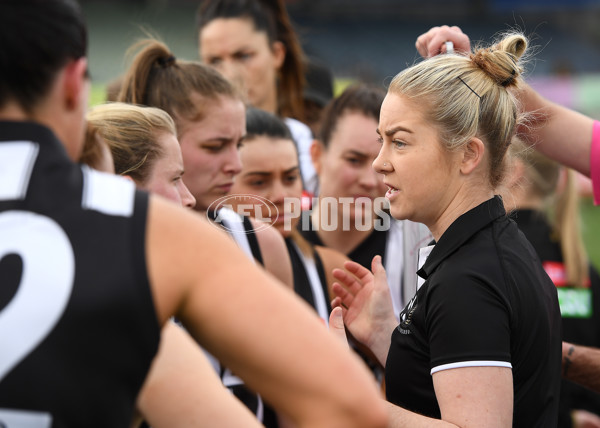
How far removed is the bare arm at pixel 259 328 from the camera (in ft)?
3.77

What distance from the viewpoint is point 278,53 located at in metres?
4.88

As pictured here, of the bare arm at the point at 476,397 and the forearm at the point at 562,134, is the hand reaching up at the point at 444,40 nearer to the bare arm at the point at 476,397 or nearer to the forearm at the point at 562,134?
the forearm at the point at 562,134

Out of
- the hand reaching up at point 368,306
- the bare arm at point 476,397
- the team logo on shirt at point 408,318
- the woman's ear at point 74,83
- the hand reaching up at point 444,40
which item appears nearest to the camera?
the woman's ear at point 74,83

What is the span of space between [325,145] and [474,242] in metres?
1.82

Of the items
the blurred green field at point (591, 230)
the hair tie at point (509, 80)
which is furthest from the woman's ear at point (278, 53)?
the blurred green field at point (591, 230)

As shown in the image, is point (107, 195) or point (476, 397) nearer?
point (107, 195)

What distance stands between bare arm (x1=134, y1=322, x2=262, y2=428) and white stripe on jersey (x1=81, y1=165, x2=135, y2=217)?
0.28 m

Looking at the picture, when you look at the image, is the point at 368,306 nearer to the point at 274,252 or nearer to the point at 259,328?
the point at 274,252

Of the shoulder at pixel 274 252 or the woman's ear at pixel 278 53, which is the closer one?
the shoulder at pixel 274 252

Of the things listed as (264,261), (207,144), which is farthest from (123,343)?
(207,144)

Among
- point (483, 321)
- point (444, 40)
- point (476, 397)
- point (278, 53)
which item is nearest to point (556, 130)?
point (444, 40)

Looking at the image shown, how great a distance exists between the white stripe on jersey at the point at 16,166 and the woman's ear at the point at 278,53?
3711 mm

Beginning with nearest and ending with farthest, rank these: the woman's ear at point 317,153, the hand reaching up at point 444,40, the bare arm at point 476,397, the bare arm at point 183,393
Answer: the bare arm at point 183,393 → the bare arm at point 476,397 → the hand reaching up at point 444,40 → the woman's ear at point 317,153

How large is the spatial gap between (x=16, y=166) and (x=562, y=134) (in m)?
2.00
